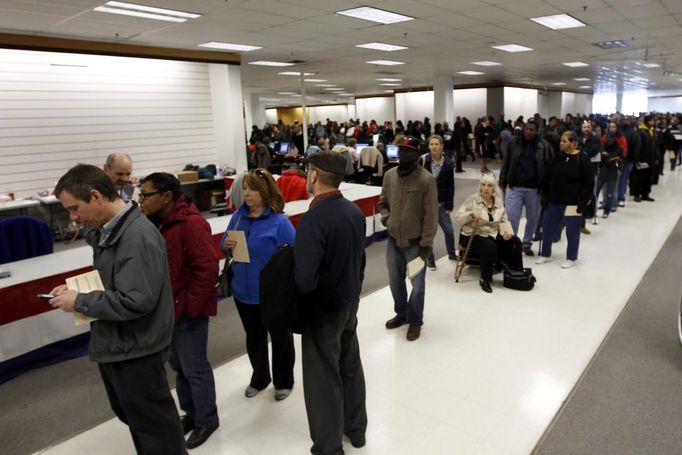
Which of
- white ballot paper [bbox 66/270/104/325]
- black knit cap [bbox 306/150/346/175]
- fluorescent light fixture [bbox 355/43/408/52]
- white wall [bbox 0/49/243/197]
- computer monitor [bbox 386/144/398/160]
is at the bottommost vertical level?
white ballot paper [bbox 66/270/104/325]

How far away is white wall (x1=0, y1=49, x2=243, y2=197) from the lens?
7.39 metres

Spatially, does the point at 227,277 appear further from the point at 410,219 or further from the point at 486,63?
the point at 486,63

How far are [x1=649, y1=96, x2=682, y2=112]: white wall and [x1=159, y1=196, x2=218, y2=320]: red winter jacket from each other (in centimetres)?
4706

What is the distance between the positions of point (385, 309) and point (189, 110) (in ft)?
23.8

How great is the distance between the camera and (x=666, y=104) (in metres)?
39.7

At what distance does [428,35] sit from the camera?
847cm

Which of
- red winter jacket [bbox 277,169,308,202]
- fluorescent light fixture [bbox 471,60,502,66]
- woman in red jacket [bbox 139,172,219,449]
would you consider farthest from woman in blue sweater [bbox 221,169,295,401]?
fluorescent light fixture [bbox 471,60,502,66]

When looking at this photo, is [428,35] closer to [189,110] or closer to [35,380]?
[189,110]

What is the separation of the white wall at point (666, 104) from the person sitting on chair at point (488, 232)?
43551mm

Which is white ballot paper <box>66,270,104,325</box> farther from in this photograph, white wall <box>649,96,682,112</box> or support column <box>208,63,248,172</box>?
white wall <box>649,96,682,112</box>

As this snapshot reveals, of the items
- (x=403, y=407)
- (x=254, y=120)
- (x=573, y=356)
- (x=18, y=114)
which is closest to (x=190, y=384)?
(x=403, y=407)

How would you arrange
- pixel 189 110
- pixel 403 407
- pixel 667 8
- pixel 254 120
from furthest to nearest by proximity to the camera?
pixel 254 120
pixel 189 110
pixel 667 8
pixel 403 407

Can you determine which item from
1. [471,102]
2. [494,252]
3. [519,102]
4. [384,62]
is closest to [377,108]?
[471,102]

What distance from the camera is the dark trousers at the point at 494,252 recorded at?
4.85m
